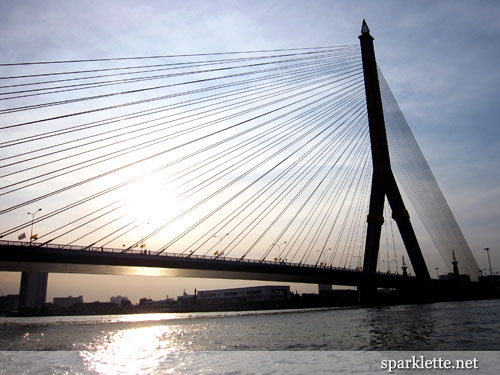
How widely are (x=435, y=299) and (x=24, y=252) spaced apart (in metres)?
51.3

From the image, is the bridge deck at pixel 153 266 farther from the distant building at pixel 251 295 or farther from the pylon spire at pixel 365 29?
the distant building at pixel 251 295

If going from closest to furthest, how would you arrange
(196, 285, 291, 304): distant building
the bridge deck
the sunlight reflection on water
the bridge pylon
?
the sunlight reflection on water, the bridge deck, the bridge pylon, (196, 285, 291, 304): distant building

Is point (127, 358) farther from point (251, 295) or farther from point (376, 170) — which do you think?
point (251, 295)

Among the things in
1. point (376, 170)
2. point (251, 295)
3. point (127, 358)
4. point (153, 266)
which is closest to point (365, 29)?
point (376, 170)

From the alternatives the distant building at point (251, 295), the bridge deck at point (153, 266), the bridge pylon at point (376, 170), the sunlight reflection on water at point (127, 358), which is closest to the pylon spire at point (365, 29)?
the bridge pylon at point (376, 170)

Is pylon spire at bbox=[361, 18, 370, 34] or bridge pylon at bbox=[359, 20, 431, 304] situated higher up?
pylon spire at bbox=[361, 18, 370, 34]

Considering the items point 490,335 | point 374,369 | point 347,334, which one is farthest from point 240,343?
point 490,335

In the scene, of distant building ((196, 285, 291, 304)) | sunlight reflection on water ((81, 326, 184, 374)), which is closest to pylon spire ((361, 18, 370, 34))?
sunlight reflection on water ((81, 326, 184, 374))

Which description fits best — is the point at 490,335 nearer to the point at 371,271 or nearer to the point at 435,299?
the point at 371,271

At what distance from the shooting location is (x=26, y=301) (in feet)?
646

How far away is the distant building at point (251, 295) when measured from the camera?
455 feet

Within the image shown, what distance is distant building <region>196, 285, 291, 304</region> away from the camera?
139 metres

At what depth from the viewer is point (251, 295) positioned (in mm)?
141000

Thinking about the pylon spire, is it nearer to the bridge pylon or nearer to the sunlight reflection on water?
the bridge pylon
